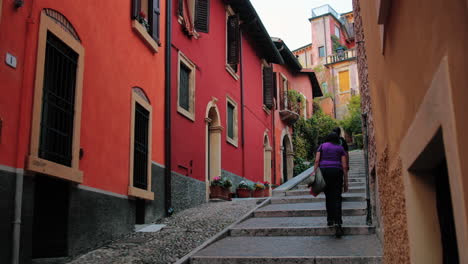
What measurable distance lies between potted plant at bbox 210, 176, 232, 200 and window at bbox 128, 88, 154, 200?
383 cm

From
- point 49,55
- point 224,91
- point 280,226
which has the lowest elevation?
point 280,226

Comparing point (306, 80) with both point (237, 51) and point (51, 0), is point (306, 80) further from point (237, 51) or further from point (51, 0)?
point (51, 0)

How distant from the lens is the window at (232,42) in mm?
16844

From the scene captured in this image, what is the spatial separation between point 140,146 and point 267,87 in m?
11.9

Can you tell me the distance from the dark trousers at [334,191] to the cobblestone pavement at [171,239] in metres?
2.08

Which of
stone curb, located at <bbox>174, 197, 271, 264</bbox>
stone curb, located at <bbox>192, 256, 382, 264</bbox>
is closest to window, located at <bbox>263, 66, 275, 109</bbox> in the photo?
stone curb, located at <bbox>174, 197, 271, 264</bbox>

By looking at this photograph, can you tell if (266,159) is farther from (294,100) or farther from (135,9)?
(135,9)

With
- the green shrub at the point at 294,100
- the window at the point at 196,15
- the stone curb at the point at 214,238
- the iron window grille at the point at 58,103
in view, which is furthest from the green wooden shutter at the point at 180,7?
the green shrub at the point at 294,100

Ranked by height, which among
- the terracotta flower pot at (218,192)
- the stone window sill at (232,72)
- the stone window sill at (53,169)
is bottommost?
the stone window sill at (53,169)

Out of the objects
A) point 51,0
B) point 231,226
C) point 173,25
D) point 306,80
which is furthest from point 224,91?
point 306,80

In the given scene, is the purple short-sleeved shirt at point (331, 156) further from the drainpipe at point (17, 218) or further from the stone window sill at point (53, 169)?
the drainpipe at point (17, 218)

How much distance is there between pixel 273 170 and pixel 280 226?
41.7 feet

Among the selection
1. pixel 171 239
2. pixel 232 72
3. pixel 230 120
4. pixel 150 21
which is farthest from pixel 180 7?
pixel 171 239

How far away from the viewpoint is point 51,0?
7027 mm
